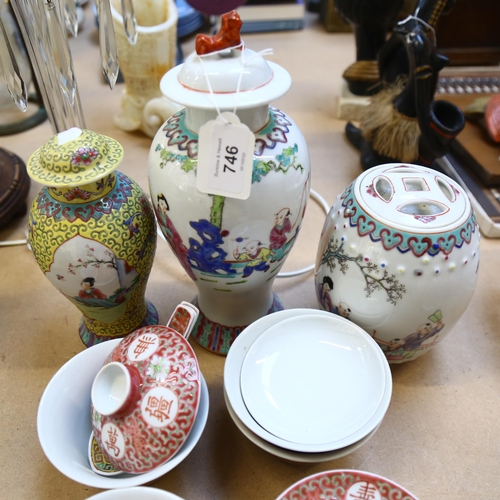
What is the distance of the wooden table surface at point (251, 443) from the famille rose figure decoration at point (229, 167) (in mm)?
251

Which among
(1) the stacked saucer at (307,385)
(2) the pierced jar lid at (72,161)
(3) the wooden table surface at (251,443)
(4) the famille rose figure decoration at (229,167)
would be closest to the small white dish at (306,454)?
(1) the stacked saucer at (307,385)

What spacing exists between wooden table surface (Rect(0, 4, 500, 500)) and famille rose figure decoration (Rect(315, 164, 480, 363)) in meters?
0.13

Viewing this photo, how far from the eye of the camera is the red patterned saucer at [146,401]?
1.72ft

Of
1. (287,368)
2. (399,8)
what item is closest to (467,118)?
(399,8)

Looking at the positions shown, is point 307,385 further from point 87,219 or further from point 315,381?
point 87,219

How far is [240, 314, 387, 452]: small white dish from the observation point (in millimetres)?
563

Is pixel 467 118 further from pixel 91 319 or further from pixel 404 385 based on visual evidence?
pixel 91 319

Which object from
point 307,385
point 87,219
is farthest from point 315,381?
point 87,219

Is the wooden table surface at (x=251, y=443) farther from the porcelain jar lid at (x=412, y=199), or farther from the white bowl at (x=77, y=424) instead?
the porcelain jar lid at (x=412, y=199)

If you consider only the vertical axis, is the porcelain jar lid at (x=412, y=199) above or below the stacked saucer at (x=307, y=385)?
above

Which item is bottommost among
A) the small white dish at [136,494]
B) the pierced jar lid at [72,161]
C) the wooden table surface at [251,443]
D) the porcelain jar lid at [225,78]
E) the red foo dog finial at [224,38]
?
the wooden table surface at [251,443]

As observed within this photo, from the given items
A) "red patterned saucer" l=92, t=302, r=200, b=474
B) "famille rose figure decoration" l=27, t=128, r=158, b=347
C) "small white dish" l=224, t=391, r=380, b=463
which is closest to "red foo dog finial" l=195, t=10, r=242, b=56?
"famille rose figure decoration" l=27, t=128, r=158, b=347

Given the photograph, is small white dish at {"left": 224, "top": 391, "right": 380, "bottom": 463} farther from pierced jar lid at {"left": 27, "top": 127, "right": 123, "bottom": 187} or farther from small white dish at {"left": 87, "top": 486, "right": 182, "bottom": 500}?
pierced jar lid at {"left": 27, "top": 127, "right": 123, "bottom": 187}

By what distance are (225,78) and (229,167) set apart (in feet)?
0.34
